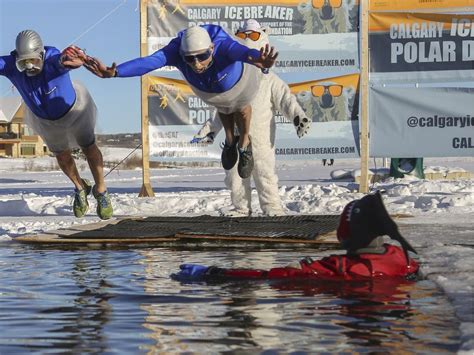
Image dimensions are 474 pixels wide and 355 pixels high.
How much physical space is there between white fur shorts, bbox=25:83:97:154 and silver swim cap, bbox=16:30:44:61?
734mm

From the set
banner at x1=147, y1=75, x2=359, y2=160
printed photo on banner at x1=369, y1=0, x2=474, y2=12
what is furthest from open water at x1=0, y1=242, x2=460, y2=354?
printed photo on banner at x1=369, y1=0, x2=474, y2=12

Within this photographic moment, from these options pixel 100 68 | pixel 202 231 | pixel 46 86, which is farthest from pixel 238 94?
pixel 46 86

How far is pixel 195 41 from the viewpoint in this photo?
30.1ft

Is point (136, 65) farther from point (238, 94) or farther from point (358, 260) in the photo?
point (358, 260)

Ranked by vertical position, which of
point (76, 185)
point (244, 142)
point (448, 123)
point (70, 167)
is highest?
point (448, 123)

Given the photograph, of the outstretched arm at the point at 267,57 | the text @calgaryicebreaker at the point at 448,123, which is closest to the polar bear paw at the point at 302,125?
the outstretched arm at the point at 267,57

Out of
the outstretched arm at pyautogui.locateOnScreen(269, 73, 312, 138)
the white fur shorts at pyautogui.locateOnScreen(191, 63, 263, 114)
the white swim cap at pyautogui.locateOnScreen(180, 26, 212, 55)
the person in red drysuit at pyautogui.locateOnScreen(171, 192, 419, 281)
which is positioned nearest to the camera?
the person in red drysuit at pyautogui.locateOnScreen(171, 192, 419, 281)

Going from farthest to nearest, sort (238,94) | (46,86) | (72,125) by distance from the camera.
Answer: (72,125) < (46,86) < (238,94)

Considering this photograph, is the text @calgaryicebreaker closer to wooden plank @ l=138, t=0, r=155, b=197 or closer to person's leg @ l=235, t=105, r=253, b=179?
wooden plank @ l=138, t=0, r=155, b=197

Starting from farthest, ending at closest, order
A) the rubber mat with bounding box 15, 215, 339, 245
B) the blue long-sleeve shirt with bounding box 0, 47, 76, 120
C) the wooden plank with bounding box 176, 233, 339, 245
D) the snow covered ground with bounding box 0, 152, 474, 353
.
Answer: the blue long-sleeve shirt with bounding box 0, 47, 76, 120 → the rubber mat with bounding box 15, 215, 339, 245 → the wooden plank with bounding box 176, 233, 339, 245 → the snow covered ground with bounding box 0, 152, 474, 353

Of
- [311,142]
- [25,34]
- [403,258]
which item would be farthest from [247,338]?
[311,142]

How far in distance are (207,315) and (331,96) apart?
11.1m

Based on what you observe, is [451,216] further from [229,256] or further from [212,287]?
[212,287]

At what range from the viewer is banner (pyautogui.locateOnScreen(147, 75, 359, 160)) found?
15979mm
